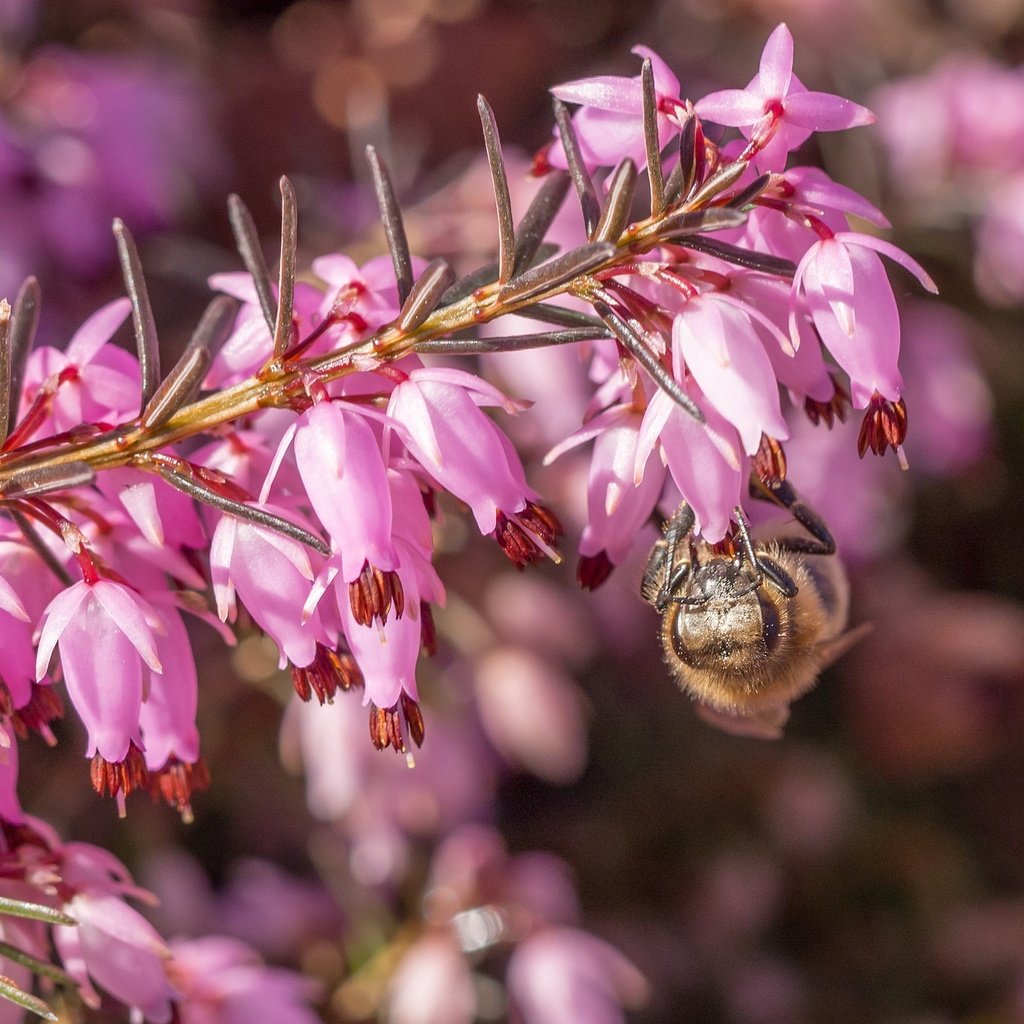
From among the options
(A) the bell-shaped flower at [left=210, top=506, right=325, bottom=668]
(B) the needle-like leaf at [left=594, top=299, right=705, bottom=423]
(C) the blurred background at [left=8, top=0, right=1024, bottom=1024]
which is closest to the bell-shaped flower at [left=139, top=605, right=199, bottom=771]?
(A) the bell-shaped flower at [left=210, top=506, right=325, bottom=668]

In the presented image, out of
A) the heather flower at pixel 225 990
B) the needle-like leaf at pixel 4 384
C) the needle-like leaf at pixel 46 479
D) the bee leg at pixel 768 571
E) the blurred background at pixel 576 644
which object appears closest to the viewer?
the needle-like leaf at pixel 46 479

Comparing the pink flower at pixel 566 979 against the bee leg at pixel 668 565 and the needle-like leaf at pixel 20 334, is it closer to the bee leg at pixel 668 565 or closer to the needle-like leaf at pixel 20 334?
the bee leg at pixel 668 565

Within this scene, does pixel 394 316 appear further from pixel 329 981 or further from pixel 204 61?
pixel 204 61

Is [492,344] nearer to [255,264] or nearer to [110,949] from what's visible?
[255,264]

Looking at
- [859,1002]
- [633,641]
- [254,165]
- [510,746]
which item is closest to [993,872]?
[859,1002]

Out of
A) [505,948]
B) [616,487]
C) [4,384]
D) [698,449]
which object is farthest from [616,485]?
[505,948]

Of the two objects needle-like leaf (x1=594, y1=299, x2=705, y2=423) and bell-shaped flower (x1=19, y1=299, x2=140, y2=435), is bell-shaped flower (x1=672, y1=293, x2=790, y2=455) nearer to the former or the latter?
needle-like leaf (x1=594, y1=299, x2=705, y2=423)

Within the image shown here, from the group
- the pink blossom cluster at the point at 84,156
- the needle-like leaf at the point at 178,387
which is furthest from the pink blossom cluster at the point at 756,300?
the pink blossom cluster at the point at 84,156

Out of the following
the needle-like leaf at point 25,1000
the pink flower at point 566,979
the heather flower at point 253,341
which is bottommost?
the pink flower at point 566,979
